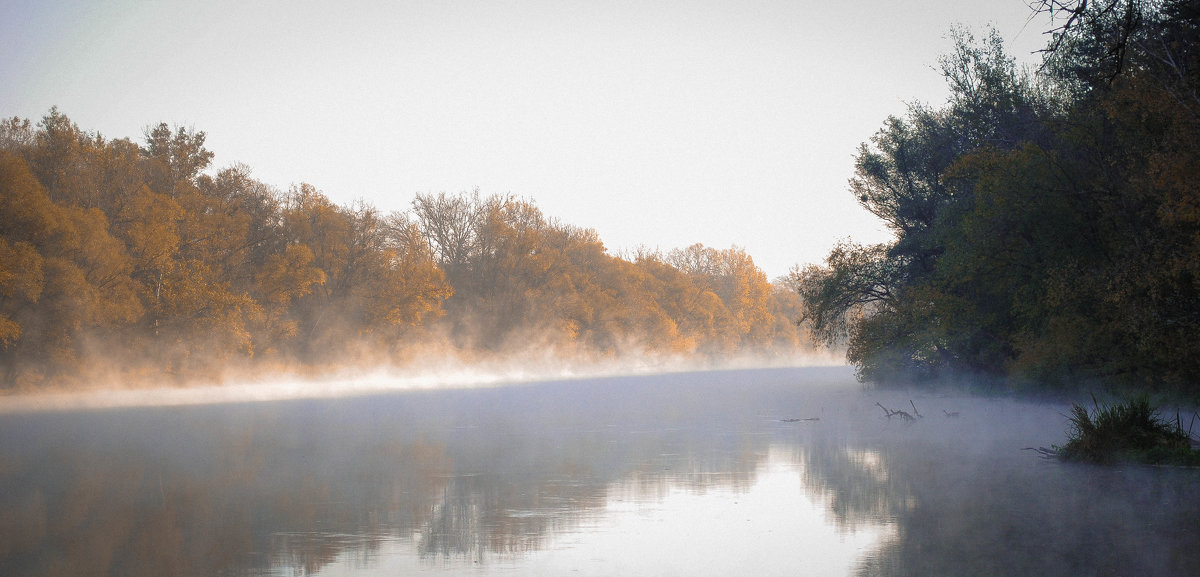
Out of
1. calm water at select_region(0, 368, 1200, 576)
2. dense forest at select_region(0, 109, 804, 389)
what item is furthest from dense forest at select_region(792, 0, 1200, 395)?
dense forest at select_region(0, 109, 804, 389)

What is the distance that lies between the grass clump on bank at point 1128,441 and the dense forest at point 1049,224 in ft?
10.9

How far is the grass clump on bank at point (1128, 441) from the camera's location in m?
13.8

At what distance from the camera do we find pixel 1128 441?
1444cm

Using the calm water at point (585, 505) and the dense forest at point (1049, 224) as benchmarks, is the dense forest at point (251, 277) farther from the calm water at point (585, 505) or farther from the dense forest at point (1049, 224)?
the dense forest at point (1049, 224)

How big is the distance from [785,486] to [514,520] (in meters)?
4.29

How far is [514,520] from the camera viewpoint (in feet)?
31.9

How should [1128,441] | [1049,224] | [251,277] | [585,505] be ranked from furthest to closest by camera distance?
[251,277] < [1049,224] < [1128,441] < [585,505]

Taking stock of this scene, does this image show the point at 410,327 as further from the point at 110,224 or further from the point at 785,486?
the point at 785,486

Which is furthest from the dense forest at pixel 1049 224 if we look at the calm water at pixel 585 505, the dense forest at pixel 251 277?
the dense forest at pixel 251 277

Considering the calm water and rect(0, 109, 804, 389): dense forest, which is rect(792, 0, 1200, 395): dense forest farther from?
rect(0, 109, 804, 389): dense forest

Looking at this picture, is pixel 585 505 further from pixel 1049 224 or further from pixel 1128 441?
pixel 1049 224

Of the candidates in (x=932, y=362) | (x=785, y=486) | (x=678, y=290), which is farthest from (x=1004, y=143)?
(x=678, y=290)

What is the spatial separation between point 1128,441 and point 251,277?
161 feet

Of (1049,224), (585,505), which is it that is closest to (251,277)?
(1049,224)
